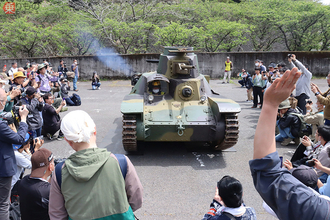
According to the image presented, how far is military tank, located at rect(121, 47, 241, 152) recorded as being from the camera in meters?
6.61

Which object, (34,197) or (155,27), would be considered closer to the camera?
(34,197)

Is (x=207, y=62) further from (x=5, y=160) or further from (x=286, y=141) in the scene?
(x=5, y=160)

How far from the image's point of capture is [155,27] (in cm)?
2217

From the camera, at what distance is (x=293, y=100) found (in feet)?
26.8

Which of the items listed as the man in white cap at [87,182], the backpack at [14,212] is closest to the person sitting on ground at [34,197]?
the backpack at [14,212]

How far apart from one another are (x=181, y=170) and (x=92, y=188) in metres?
4.43

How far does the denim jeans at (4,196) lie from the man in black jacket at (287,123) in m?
6.48

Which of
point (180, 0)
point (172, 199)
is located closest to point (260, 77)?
point (172, 199)

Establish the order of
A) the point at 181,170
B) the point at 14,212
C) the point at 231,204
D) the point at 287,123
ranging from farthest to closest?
the point at 287,123 < the point at 181,170 < the point at 14,212 < the point at 231,204

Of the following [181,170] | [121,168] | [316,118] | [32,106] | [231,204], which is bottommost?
[181,170]

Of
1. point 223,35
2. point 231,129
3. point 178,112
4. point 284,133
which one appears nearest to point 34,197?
point 178,112

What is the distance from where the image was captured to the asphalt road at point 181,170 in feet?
15.8

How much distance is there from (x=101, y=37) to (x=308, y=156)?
65.8 feet

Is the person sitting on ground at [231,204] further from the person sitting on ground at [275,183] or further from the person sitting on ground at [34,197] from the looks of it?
the person sitting on ground at [34,197]
